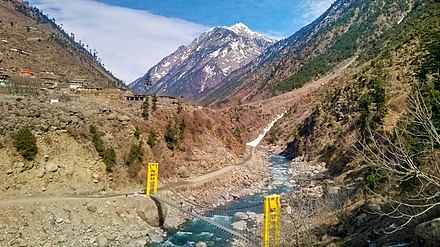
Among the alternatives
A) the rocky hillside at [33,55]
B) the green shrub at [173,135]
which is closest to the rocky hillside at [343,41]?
the rocky hillside at [33,55]

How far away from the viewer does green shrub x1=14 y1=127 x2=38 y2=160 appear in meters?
31.9

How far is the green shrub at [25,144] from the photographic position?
31.9 metres

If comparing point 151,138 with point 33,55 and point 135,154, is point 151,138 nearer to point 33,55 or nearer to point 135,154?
point 135,154

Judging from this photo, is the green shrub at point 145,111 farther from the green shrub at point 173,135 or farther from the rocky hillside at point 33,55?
the rocky hillside at point 33,55

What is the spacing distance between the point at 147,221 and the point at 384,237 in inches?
804

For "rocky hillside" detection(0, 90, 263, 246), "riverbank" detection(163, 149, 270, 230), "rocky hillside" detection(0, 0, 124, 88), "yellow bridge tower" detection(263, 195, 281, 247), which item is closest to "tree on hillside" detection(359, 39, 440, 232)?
"yellow bridge tower" detection(263, 195, 281, 247)

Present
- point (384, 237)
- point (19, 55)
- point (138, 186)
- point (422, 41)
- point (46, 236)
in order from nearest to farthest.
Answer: point (384, 237), point (46, 236), point (138, 186), point (422, 41), point (19, 55)

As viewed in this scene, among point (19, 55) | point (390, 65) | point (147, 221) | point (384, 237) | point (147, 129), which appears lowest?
point (147, 221)

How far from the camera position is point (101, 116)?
1613 inches

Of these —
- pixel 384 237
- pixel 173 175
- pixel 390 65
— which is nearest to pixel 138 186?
pixel 173 175

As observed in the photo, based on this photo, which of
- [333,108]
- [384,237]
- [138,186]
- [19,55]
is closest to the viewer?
[384,237]

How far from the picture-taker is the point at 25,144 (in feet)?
105

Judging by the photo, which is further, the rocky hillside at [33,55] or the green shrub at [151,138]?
the rocky hillside at [33,55]

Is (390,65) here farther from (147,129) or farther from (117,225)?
(117,225)
